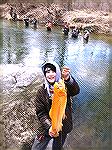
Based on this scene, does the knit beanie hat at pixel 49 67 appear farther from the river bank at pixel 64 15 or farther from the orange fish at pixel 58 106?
the river bank at pixel 64 15

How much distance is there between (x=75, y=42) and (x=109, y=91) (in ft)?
23.0

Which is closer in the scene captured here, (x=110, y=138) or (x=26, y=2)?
(x=110, y=138)

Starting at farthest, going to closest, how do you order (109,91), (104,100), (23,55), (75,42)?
(75,42) → (23,55) → (109,91) → (104,100)

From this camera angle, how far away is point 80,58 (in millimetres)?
13328

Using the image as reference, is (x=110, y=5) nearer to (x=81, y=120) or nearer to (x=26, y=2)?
(x=26, y=2)

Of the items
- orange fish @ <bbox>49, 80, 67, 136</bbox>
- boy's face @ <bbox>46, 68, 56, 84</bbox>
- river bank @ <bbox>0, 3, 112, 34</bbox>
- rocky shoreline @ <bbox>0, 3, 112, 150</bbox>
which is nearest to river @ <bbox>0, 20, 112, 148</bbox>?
rocky shoreline @ <bbox>0, 3, 112, 150</bbox>

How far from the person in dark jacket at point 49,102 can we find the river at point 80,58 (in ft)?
10.7

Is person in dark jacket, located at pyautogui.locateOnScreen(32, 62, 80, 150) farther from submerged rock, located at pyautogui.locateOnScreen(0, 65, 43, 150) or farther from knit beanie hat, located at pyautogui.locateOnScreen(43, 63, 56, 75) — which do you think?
submerged rock, located at pyautogui.locateOnScreen(0, 65, 43, 150)

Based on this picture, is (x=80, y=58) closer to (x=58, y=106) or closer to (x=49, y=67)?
(x=49, y=67)

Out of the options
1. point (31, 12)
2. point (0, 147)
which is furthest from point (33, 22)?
point (0, 147)

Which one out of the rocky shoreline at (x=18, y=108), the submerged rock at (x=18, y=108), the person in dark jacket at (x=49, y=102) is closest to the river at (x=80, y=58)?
the rocky shoreline at (x=18, y=108)

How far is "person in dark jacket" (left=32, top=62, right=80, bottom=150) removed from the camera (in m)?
3.23

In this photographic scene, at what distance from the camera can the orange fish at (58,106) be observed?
3.08 meters

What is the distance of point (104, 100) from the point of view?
9.00 meters
